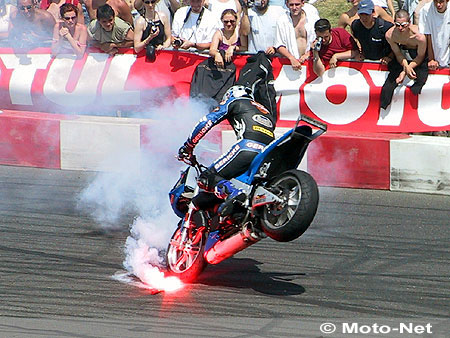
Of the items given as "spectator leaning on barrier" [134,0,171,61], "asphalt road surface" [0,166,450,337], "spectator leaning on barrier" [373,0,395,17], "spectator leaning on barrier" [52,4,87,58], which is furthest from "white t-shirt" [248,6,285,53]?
"asphalt road surface" [0,166,450,337]

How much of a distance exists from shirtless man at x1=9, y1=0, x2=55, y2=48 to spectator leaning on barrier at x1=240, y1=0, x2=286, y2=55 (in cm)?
289

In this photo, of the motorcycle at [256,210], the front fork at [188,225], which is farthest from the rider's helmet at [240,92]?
the front fork at [188,225]

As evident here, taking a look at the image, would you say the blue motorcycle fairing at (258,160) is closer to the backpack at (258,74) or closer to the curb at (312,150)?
the backpack at (258,74)

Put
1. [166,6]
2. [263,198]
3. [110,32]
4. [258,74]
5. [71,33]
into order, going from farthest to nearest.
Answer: [166,6] < [71,33] < [110,32] < [258,74] < [263,198]

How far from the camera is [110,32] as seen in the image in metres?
11.2

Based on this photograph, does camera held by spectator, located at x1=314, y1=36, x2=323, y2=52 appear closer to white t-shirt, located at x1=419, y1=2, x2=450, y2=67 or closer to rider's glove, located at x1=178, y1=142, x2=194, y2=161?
white t-shirt, located at x1=419, y1=2, x2=450, y2=67

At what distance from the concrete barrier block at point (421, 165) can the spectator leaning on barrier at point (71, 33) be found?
15.1ft

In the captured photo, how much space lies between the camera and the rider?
6148 mm

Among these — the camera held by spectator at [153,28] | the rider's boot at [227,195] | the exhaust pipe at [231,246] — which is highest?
the camera held by spectator at [153,28]

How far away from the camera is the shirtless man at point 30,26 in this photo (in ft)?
38.9

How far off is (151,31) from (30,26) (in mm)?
1993

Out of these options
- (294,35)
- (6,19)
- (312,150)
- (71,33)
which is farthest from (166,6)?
(312,150)

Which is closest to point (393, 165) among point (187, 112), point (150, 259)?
point (187, 112)

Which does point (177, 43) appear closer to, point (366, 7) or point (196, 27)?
point (196, 27)
